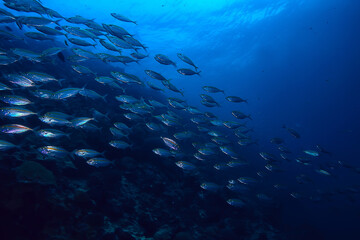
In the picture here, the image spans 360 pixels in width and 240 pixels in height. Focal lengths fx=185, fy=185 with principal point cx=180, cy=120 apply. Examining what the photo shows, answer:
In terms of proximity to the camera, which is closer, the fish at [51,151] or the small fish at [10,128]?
the small fish at [10,128]

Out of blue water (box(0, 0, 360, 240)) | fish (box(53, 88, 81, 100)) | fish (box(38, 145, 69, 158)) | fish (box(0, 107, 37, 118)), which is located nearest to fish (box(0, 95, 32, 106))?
fish (box(0, 107, 37, 118))

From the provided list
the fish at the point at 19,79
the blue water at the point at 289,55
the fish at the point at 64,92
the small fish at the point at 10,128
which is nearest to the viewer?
the small fish at the point at 10,128

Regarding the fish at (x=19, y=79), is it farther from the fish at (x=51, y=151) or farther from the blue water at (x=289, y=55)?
the blue water at (x=289, y=55)

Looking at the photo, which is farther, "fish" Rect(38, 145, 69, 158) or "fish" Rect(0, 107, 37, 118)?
"fish" Rect(38, 145, 69, 158)

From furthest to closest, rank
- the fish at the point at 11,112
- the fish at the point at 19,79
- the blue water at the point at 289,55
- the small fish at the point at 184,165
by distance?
the blue water at the point at 289,55
the small fish at the point at 184,165
the fish at the point at 19,79
the fish at the point at 11,112

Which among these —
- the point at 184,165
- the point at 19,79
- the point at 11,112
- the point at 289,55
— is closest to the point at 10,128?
the point at 11,112

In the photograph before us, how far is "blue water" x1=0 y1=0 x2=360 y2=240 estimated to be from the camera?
20.1 meters

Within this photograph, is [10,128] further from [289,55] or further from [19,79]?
[289,55]

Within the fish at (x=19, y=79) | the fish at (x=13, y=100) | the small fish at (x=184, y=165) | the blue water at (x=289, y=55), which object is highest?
the blue water at (x=289, y=55)

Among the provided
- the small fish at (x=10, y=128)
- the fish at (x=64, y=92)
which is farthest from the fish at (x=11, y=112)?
the fish at (x=64, y=92)

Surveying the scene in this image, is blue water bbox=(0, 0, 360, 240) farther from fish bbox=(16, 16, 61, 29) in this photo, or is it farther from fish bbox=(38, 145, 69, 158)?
fish bbox=(38, 145, 69, 158)

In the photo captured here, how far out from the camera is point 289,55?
41344mm

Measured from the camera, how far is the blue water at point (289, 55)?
20.1 metres

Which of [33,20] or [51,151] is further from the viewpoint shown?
[33,20]
